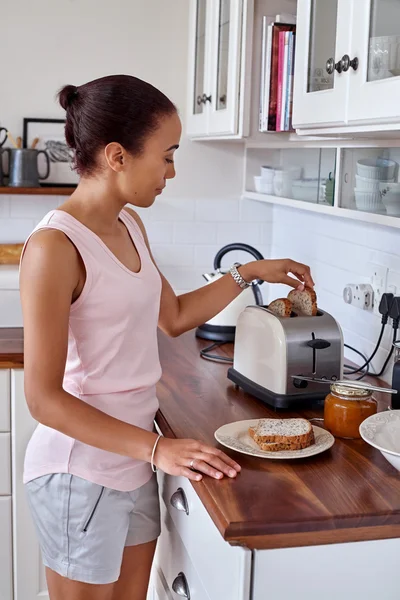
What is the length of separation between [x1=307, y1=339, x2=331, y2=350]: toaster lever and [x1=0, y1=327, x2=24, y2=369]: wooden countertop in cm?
101

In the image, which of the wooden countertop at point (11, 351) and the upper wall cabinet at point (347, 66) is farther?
the wooden countertop at point (11, 351)

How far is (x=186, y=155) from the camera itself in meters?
3.51

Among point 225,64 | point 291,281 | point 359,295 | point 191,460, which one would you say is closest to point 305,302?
point 291,281

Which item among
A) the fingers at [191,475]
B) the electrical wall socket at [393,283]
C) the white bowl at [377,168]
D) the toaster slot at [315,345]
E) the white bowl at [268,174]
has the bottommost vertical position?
the fingers at [191,475]

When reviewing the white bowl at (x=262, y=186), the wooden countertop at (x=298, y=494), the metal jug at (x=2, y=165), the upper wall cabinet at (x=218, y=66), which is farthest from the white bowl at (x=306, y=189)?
the metal jug at (x=2, y=165)

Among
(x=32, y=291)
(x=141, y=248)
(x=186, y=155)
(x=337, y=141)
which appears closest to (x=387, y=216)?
(x=337, y=141)

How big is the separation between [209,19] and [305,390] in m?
1.61

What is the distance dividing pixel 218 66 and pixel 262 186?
53cm

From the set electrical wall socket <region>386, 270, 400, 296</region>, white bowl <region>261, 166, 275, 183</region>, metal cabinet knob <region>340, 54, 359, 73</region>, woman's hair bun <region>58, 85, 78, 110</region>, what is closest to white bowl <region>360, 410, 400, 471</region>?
electrical wall socket <region>386, 270, 400, 296</region>

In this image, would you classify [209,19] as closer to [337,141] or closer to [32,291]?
[337,141]

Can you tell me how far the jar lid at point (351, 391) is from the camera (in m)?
1.70

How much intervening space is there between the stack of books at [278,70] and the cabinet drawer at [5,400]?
44.6 inches

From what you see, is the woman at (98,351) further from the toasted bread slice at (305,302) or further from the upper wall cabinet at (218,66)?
the upper wall cabinet at (218,66)

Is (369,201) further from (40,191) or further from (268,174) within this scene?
(40,191)
